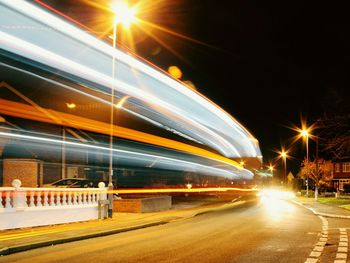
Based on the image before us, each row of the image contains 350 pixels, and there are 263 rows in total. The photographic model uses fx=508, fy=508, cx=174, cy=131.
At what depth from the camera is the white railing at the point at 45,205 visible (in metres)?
15.8

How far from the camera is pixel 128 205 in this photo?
25188mm

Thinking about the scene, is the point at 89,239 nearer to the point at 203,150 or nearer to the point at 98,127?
the point at 98,127

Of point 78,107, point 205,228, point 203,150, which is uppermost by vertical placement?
point 78,107

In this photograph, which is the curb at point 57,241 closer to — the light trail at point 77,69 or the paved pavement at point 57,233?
the paved pavement at point 57,233

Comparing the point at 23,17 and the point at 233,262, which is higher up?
the point at 23,17

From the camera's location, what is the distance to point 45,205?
17562 mm

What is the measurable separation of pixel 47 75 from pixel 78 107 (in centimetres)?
678

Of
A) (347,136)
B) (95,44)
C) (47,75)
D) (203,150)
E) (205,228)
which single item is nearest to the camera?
(205,228)

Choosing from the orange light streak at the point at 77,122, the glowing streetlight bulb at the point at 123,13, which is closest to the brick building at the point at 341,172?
the orange light streak at the point at 77,122

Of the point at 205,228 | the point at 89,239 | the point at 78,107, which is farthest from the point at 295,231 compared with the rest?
the point at 78,107

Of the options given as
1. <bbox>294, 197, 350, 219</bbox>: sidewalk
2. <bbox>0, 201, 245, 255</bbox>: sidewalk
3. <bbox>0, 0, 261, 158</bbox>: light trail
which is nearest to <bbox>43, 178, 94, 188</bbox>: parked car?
<bbox>0, 0, 261, 158</bbox>: light trail

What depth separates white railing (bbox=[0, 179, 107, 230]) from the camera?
15766 millimetres

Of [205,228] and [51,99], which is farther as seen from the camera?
[51,99]

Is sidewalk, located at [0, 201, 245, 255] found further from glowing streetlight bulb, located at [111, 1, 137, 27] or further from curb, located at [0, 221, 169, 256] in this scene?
glowing streetlight bulb, located at [111, 1, 137, 27]
